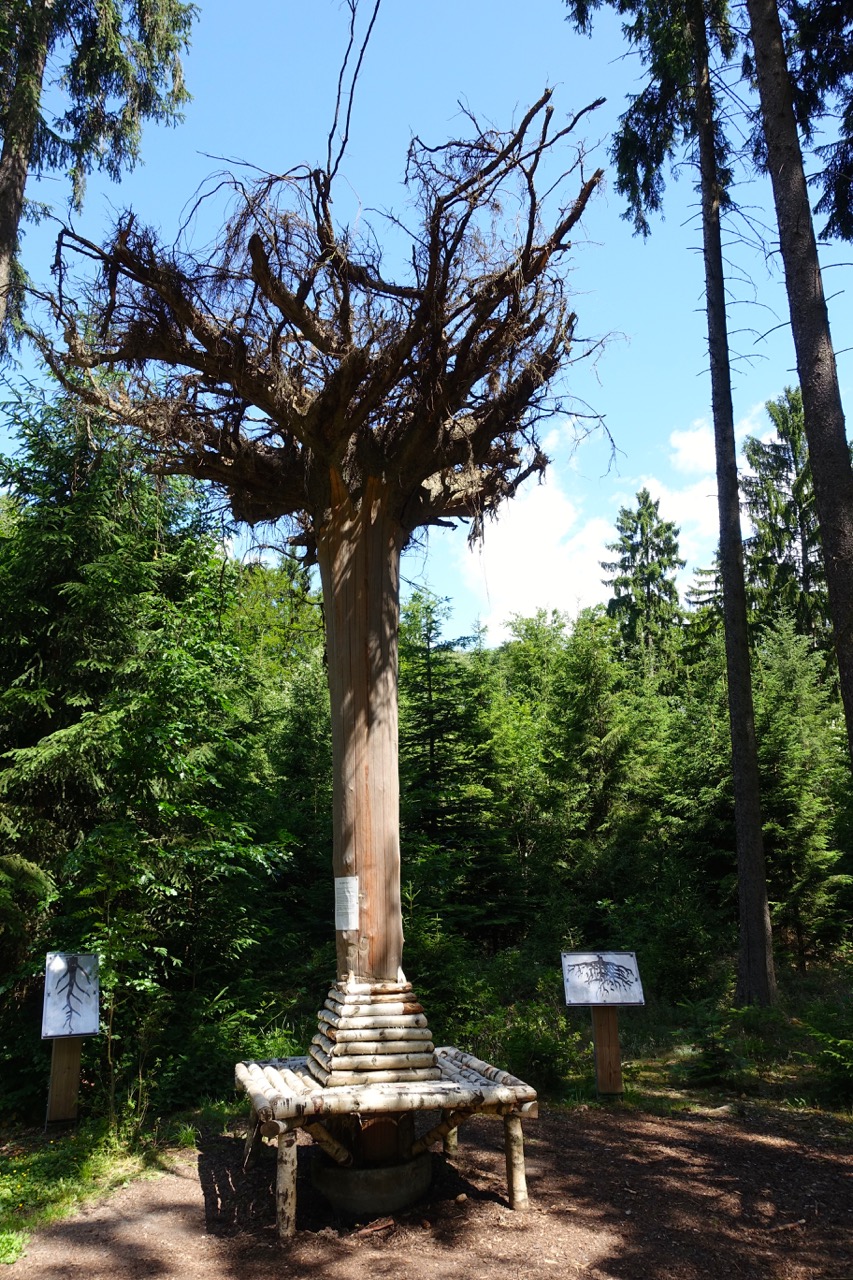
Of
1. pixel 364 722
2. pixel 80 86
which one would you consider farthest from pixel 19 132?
pixel 364 722

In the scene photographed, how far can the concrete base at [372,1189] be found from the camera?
4445 mm

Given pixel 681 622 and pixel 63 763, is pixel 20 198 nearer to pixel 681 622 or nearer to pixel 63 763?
pixel 63 763

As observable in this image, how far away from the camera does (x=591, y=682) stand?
15.1m

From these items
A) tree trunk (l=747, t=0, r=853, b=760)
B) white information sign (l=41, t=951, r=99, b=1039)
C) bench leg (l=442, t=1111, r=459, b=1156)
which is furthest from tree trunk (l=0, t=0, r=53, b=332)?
bench leg (l=442, t=1111, r=459, b=1156)

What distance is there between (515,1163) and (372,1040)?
1.00m

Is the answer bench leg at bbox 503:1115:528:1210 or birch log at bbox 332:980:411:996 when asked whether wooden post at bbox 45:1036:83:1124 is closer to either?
birch log at bbox 332:980:411:996

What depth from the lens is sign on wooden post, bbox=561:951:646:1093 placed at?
6945 mm

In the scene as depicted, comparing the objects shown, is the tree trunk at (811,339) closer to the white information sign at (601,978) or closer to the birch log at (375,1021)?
the white information sign at (601,978)

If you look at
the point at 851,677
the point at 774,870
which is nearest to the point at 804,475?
the point at 774,870

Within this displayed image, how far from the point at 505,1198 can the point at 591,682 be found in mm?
11020

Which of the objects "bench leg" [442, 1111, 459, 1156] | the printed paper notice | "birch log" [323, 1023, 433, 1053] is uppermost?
the printed paper notice

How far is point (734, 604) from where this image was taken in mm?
10438

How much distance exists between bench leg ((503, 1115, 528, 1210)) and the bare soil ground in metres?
0.09

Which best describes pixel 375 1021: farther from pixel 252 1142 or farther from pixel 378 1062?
pixel 252 1142
